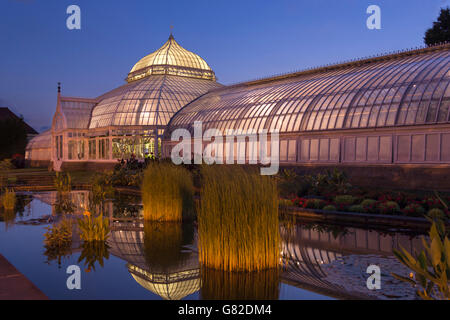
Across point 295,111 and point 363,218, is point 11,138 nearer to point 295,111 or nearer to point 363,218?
point 295,111

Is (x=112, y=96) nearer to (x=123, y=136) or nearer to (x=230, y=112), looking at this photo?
(x=123, y=136)

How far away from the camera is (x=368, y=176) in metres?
19.1

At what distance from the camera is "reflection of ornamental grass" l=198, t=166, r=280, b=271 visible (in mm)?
6571

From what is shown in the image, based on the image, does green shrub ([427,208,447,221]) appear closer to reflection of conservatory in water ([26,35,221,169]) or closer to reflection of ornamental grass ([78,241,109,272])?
reflection of ornamental grass ([78,241,109,272])

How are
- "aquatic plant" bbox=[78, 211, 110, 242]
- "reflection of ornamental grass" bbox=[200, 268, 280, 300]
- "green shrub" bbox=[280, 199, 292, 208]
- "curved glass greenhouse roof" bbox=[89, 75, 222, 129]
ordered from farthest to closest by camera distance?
"curved glass greenhouse roof" bbox=[89, 75, 222, 129] < "green shrub" bbox=[280, 199, 292, 208] < "aquatic plant" bbox=[78, 211, 110, 242] < "reflection of ornamental grass" bbox=[200, 268, 280, 300]

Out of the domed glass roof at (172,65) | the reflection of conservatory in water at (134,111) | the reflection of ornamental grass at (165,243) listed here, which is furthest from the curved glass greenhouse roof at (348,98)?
the reflection of ornamental grass at (165,243)

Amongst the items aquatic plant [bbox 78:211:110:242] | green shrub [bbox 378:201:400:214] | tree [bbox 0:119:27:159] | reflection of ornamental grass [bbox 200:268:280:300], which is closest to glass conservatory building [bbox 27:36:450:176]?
tree [bbox 0:119:27:159]

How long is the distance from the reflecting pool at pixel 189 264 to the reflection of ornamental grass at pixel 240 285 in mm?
14

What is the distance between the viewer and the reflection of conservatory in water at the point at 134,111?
115 ft

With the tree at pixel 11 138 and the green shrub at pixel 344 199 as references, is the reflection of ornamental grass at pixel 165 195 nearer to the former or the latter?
the green shrub at pixel 344 199

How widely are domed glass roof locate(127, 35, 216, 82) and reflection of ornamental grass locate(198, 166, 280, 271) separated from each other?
122ft

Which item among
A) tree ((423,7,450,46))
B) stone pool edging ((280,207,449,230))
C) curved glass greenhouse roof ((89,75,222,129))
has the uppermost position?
tree ((423,7,450,46))

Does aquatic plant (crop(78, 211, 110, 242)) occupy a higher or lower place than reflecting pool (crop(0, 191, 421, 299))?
higher
